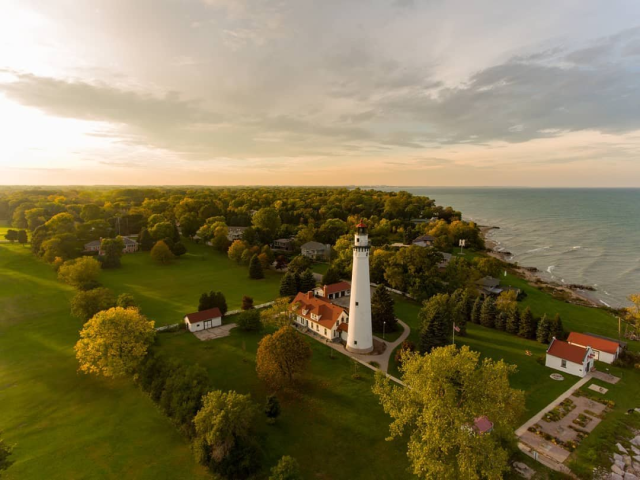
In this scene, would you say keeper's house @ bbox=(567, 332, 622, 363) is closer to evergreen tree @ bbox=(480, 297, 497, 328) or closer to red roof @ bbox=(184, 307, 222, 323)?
evergreen tree @ bbox=(480, 297, 497, 328)

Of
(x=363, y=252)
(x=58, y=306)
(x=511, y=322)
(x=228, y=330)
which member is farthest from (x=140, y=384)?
(x=511, y=322)

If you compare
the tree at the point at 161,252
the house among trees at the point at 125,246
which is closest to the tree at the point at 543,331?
the tree at the point at 161,252

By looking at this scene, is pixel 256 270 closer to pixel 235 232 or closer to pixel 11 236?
pixel 235 232

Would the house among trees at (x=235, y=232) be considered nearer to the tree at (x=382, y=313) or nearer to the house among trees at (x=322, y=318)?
the house among trees at (x=322, y=318)

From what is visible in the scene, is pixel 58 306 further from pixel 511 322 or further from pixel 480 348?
pixel 511 322

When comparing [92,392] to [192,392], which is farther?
[92,392]

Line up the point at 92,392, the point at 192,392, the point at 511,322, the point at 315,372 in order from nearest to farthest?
the point at 192,392, the point at 92,392, the point at 315,372, the point at 511,322
